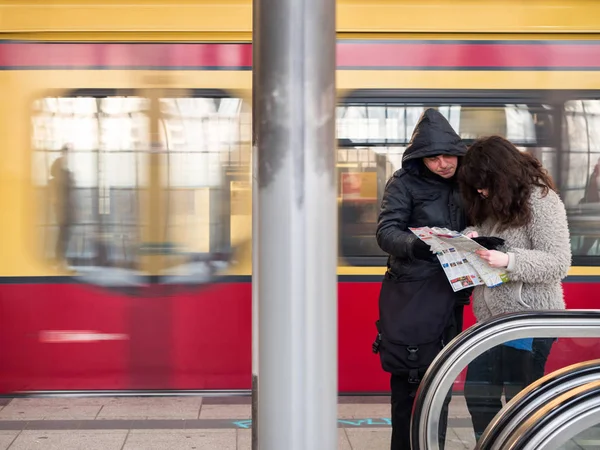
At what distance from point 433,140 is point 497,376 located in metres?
0.98

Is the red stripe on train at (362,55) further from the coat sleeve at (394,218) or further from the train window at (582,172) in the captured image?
the coat sleeve at (394,218)

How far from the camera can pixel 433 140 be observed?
11.3 ft

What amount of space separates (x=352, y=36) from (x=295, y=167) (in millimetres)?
2821

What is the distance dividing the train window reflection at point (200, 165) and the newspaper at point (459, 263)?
6.56ft

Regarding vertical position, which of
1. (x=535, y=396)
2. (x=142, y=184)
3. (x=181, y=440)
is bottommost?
(x=181, y=440)

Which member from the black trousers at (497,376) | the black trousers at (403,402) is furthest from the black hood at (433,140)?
the black trousers at (497,376)

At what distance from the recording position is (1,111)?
5094 mm

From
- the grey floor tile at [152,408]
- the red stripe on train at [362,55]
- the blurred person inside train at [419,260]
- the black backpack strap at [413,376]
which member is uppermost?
the red stripe on train at [362,55]

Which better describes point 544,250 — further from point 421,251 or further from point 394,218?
point 394,218

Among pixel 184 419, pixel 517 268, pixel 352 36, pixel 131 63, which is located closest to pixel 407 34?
pixel 352 36

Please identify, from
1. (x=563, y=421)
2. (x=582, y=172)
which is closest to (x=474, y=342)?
(x=563, y=421)

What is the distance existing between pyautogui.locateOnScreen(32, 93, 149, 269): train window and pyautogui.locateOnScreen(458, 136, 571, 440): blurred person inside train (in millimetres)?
2387

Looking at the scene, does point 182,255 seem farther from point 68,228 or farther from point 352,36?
point 352,36

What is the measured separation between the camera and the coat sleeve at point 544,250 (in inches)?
128
